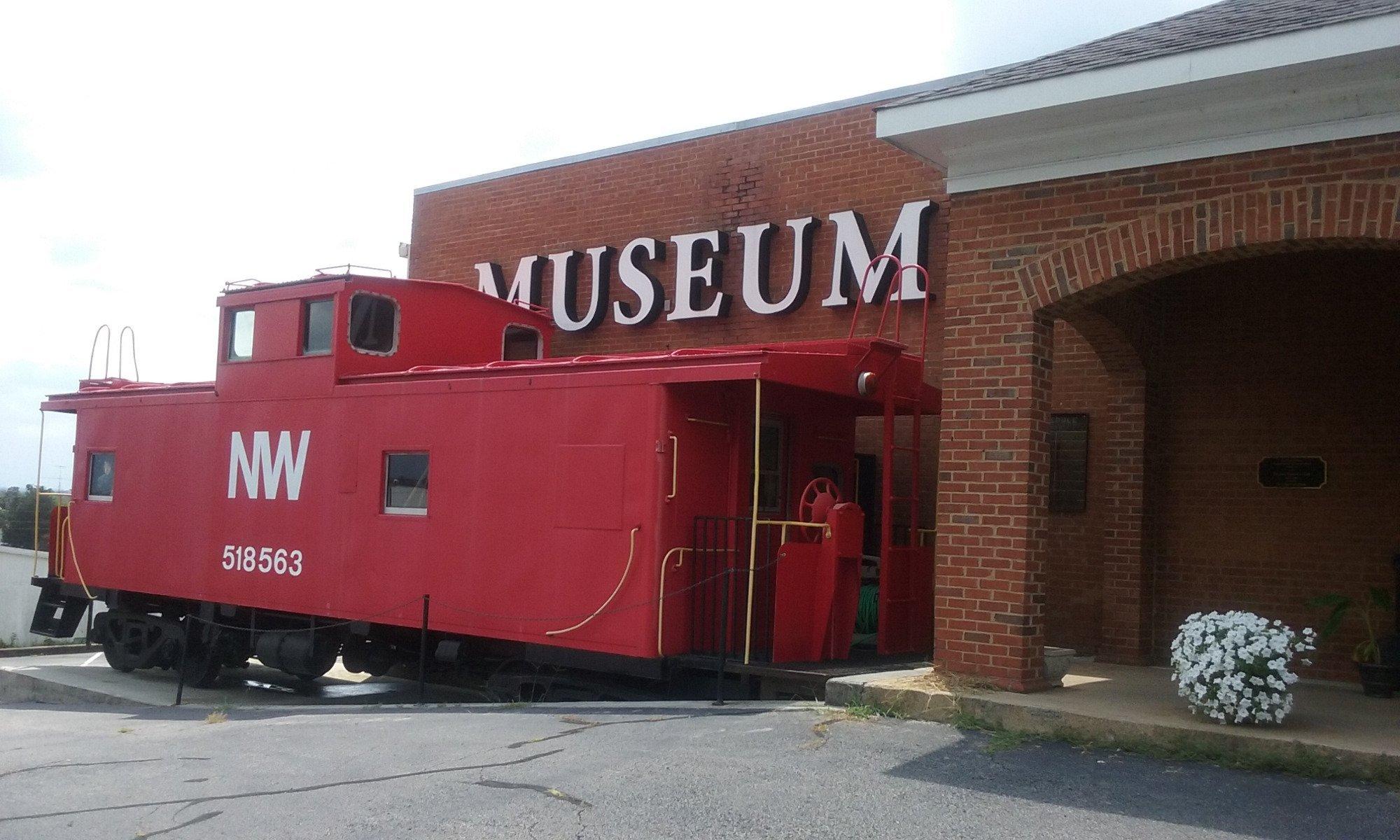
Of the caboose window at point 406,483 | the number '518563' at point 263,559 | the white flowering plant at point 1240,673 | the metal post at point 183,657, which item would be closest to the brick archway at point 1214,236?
the white flowering plant at point 1240,673

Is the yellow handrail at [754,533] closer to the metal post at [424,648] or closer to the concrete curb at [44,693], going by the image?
the metal post at [424,648]

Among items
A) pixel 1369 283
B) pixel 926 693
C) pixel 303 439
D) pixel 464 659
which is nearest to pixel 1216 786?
pixel 926 693

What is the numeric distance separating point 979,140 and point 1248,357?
→ 358cm

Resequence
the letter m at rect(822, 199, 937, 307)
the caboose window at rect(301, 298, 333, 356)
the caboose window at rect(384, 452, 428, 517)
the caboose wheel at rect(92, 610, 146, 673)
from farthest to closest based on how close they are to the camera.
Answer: the caboose wheel at rect(92, 610, 146, 673) → the letter m at rect(822, 199, 937, 307) → the caboose window at rect(301, 298, 333, 356) → the caboose window at rect(384, 452, 428, 517)

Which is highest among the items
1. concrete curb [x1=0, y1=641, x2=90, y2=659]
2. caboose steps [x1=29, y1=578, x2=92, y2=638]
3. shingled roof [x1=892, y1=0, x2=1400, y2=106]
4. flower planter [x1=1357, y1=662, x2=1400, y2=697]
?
shingled roof [x1=892, y1=0, x2=1400, y2=106]

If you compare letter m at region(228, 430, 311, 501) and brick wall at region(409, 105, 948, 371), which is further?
brick wall at region(409, 105, 948, 371)

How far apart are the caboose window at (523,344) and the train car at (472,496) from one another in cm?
3

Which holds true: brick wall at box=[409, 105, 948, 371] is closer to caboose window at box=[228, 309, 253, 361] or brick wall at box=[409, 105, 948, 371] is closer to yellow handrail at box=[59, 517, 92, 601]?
caboose window at box=[228, 309, 253, 361]

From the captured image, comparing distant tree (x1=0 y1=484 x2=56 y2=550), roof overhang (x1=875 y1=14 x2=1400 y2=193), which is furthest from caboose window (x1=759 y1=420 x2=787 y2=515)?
distant tree (x1=0 y1=484 x2=56 y2=550)

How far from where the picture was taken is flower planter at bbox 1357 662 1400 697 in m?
8.37

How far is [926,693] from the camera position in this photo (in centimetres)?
748

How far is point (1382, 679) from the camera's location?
8383 millimetres

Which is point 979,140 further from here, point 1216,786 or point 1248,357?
point 1216,786

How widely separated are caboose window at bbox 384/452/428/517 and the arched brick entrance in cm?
484
